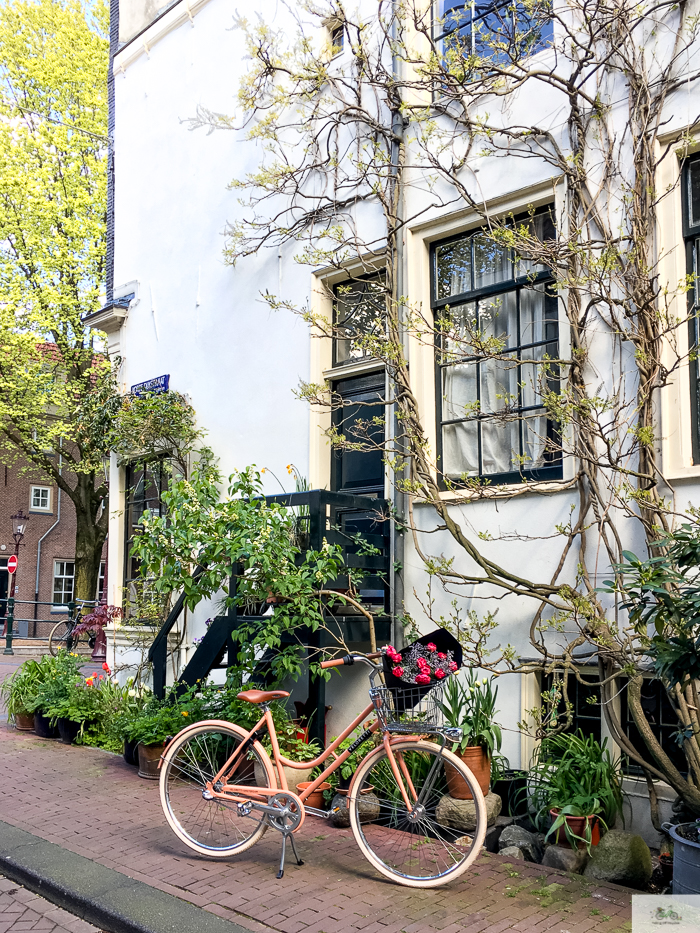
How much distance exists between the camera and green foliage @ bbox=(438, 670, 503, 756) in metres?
5.42

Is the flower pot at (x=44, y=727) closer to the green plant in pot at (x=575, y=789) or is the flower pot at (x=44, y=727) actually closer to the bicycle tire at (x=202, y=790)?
the bicycle tire at (x=202, y=790)

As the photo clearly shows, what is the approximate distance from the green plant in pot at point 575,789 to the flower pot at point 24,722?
5.85 meters

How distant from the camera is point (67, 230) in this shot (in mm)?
20625

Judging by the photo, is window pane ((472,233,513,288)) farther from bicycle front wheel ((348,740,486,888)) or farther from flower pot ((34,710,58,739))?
flower pot ((34,710,58,739))

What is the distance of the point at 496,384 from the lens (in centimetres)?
662

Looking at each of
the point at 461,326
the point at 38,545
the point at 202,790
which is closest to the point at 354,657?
the point at 202,790

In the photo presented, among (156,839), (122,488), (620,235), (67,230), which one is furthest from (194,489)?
(67,230)

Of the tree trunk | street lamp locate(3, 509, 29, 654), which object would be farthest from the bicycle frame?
street lamp locate(3, 509, 29, 654)

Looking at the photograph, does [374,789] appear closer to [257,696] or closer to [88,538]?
[257,696]

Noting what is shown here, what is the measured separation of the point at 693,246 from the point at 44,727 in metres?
7.48

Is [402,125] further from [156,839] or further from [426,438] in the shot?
[156,839]

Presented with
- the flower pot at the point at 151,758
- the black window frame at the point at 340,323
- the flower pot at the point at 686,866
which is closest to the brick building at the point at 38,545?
the black window frame at the point at 340,323

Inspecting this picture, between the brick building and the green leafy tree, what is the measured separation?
34.7 ft

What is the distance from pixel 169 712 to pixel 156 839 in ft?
6.53
